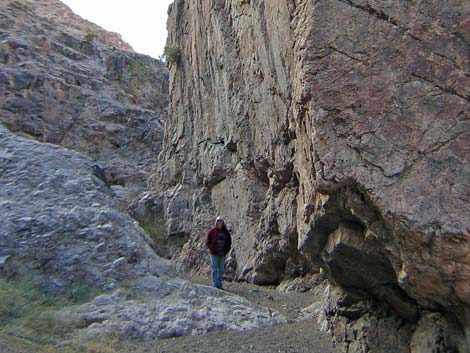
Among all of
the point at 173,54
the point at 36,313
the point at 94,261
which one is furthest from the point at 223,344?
the point at 173,54

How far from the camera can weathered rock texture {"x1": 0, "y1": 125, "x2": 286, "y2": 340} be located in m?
11.4

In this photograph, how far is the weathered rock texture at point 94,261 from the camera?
11.4 m

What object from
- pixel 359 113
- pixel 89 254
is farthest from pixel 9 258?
pixel 359 113

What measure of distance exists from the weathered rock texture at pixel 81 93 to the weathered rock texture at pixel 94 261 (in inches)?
604

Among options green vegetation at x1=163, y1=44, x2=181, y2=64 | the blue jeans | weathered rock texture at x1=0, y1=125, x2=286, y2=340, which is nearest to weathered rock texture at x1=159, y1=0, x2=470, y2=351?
weathered rock texture at x1=0, y1=125, x2=286, y2=340

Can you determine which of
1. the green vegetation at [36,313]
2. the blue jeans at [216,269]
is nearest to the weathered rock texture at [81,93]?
the blue jeans at [216,269]

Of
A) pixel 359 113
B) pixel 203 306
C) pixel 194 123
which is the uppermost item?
pixel 194 123

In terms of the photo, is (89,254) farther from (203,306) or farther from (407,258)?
(407,258)

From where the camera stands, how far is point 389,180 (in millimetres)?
8312

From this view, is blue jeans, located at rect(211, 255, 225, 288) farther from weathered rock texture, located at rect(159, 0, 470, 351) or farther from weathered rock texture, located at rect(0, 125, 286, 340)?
weathered rock texture, located at rect(159, 0, 470, 351)

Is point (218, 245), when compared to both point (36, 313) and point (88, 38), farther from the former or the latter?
point (88, 38)

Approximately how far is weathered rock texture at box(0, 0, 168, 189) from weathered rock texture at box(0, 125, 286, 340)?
15352 millimetres

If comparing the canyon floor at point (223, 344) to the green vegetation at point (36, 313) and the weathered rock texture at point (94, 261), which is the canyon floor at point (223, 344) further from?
the weathered rock texture at point (94, 261)

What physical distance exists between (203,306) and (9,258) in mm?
3869
